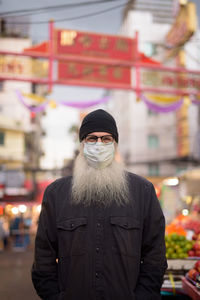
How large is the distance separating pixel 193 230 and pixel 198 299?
2.66 meters

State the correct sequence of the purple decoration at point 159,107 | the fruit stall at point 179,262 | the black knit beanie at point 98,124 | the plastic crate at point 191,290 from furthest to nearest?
1. the purple decoration at point 159,107
2. the fruit stall at point 179,262
3. the plastic crate at point 191,290
4. the black knit beanie at point 98,124

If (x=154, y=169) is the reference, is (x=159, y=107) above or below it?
above

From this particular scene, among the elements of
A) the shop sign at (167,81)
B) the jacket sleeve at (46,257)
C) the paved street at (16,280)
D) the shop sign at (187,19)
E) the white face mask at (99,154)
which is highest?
the shop sign at (187,19)

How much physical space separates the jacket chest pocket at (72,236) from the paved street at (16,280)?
4.42m

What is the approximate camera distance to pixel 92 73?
1326 centimetres

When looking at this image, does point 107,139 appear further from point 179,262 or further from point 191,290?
point 179,262

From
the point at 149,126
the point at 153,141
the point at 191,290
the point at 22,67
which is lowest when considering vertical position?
the point at 191,290

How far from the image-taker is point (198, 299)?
3.70m

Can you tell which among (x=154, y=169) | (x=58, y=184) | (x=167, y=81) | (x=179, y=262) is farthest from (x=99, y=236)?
(x=154, y=169)

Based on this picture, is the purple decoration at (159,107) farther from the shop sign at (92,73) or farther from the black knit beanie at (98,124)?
the black knit beanie at (98,124)

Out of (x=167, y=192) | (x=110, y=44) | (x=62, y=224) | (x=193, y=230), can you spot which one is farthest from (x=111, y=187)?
(x=110, y=44)

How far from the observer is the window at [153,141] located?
31917 millimetres

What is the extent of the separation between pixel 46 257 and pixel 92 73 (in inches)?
459

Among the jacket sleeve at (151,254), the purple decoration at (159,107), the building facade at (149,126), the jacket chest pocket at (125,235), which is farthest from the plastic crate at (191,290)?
the building facade at (149,126)
